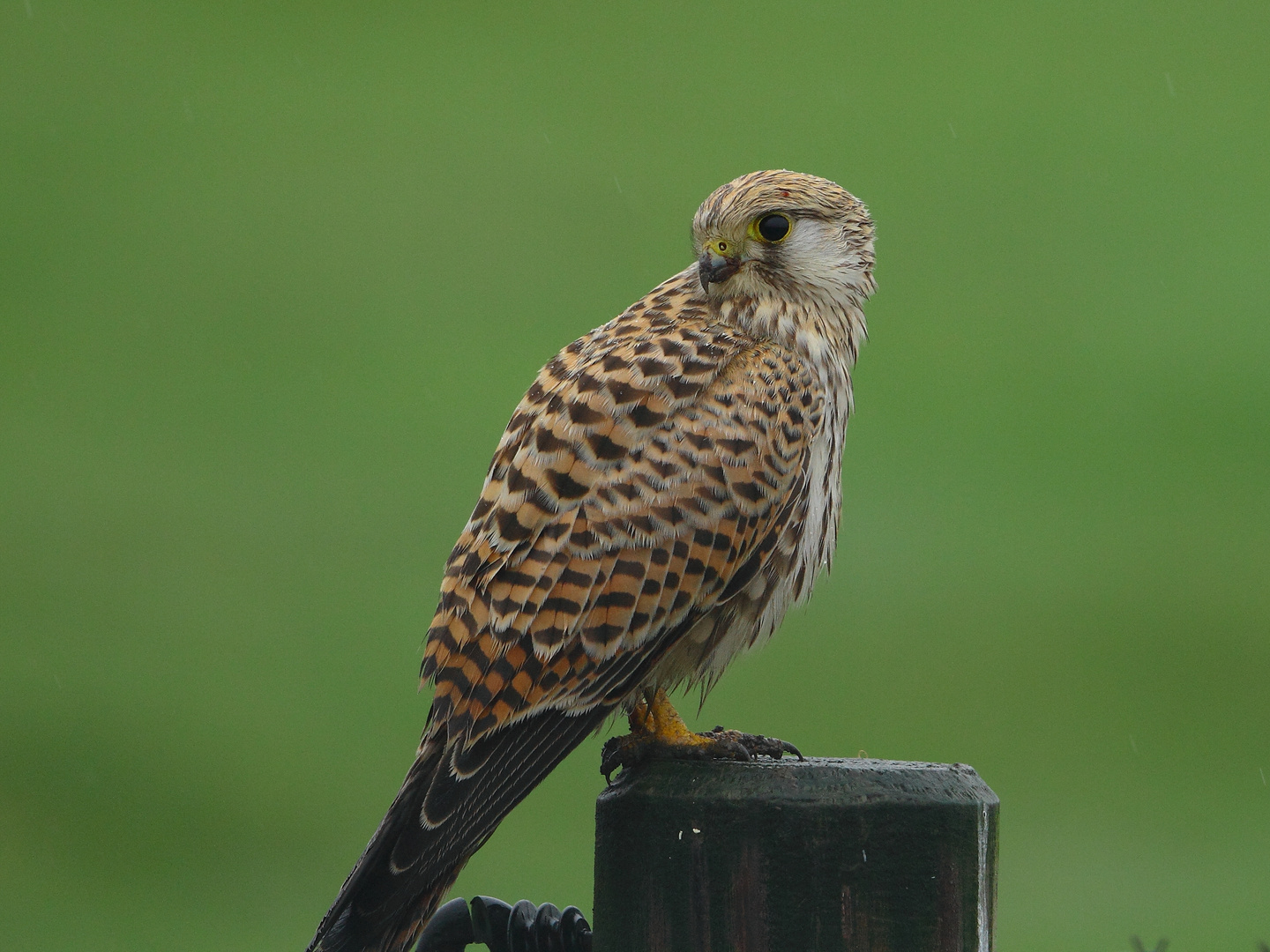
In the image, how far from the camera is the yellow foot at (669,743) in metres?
2.12

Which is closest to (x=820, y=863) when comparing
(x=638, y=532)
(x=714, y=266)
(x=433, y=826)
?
(x=433, y=826)

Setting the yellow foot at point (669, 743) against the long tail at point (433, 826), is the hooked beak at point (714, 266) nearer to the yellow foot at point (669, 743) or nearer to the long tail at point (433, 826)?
the yellow foot at point (669, 743)

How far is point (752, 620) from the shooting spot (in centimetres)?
236

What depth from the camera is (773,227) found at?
247 cm

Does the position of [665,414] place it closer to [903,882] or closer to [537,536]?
[537,536]

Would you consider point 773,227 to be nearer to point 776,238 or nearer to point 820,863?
point 776,238

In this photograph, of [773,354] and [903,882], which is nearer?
[903,882]

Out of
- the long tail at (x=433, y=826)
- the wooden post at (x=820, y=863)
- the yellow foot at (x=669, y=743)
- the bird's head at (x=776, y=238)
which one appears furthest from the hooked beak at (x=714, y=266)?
the wooden post at (x=820, y=863)

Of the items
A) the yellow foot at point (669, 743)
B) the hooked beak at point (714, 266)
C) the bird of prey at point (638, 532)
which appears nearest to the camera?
the bird of prey at point (638, 532)

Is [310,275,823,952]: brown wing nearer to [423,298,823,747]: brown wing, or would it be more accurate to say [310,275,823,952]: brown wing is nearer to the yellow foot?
[423,298,823,747]: brown wing

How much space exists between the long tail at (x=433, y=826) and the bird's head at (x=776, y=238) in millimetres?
875

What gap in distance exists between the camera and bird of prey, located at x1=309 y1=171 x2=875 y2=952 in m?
1.88

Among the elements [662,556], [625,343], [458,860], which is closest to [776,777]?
[458,860]

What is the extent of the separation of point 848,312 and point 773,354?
31 centimetres
